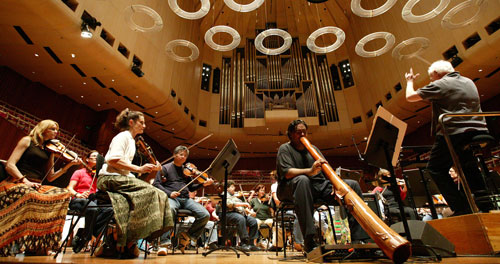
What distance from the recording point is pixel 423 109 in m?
9.36

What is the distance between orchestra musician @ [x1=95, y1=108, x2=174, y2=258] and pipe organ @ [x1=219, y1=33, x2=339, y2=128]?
903 centimetres

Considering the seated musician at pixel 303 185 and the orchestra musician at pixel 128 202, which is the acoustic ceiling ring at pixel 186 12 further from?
the seated musician at pixel 303 185

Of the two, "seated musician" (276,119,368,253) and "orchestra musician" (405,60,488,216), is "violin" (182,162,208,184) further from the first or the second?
"orchestra musician" (405,60,488,216)

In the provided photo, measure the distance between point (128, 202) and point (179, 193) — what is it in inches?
52.5

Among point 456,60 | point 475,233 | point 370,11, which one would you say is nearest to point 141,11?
point 370,11

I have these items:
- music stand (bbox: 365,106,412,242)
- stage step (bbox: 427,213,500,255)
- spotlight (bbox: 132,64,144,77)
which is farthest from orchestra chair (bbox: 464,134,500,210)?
spotlight (bbox: 132,64,144,77)

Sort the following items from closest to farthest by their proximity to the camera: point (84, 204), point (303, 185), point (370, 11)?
point (303, 185)
point (84, 204)
point (370, 11)

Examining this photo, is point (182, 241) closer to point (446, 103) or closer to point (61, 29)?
point (446, 103)

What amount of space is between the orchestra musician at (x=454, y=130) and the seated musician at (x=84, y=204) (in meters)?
3.11

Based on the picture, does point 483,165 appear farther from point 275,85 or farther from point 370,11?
point 275,85

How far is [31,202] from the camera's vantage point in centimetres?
243

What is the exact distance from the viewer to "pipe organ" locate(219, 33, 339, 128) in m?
11.5

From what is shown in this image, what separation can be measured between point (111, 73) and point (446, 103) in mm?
7657

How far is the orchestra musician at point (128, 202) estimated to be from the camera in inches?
81.7
